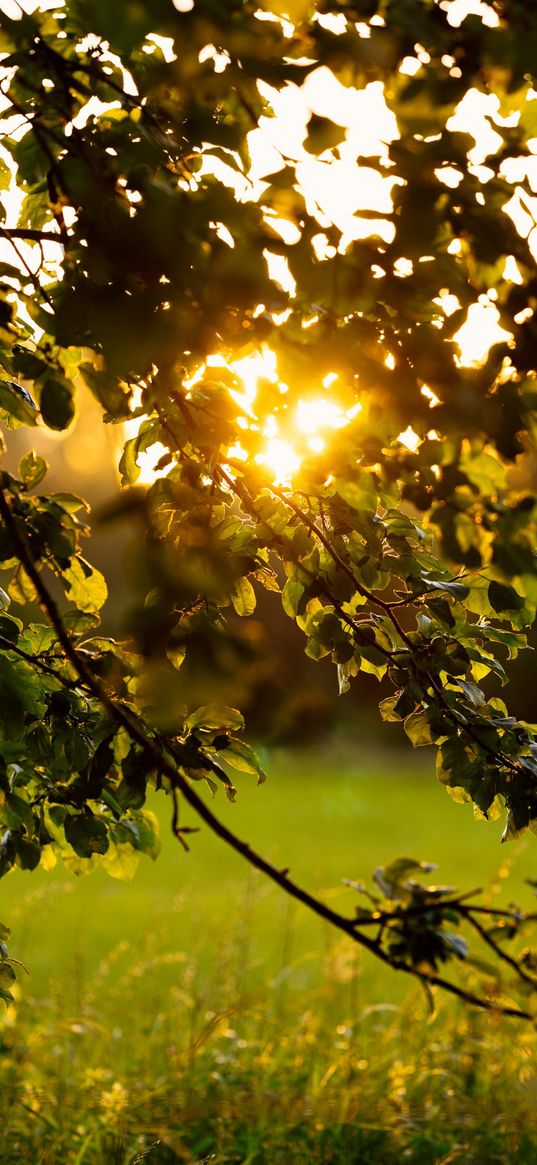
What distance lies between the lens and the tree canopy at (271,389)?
1245 mm

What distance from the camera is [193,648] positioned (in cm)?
97

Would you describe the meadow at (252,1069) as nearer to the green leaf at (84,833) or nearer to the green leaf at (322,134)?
the green leaf at (84,833)

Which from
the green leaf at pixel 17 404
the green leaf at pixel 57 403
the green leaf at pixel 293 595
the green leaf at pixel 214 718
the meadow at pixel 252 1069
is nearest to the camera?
the green leaf at pixel 57 403

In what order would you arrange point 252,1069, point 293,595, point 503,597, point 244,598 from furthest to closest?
point 252,1069 < point 293,595 < point 244,598 < point 503,597

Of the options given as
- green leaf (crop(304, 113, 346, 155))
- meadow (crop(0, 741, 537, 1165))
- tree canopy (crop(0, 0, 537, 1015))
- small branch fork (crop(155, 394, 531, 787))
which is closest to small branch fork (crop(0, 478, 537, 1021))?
tree canopy (crop(0, 0, 537, 1015))

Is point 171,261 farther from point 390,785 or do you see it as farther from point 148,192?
point 390,785

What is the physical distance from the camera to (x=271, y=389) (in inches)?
60.6

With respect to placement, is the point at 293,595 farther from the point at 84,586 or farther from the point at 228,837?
the point at 228,837

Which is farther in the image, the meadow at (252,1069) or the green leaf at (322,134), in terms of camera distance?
the meadow at (252,1069)

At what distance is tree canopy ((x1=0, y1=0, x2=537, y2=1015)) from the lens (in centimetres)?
125

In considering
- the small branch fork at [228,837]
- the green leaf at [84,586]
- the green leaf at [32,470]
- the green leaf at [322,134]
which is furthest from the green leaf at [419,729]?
the green leaf at [322,134]

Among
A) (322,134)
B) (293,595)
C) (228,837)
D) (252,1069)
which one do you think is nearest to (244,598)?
(293,595)

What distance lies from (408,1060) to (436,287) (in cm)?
334

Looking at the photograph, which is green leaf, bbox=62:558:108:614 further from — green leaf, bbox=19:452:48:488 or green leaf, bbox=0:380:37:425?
green leaf, bbox=0:380:37:425
